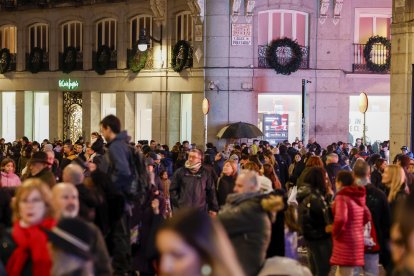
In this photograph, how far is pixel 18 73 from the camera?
4525cm

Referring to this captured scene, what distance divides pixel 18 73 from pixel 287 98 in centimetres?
1394

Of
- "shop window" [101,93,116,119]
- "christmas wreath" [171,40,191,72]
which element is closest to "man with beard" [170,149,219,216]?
"christmas wreath" [171,40,191,72]

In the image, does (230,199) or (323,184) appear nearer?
(230,199)

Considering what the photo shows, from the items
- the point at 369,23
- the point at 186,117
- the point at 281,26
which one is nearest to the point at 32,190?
the point at 281,26

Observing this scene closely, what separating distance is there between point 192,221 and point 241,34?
31.7 metres

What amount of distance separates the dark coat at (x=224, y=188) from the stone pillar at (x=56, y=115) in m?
28.3

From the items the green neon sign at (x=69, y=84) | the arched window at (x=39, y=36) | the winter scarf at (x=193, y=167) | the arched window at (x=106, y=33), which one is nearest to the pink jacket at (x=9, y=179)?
the winter scarf at (x=193, y=167)

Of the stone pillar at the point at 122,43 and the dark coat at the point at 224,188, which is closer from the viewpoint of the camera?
the dark coat at the point at 224,188

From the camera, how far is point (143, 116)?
40531mm

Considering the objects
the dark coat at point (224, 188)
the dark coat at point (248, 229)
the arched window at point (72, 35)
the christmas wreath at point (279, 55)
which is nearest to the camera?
the dark coat at point (248, 229)

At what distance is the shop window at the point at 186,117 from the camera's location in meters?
38.6

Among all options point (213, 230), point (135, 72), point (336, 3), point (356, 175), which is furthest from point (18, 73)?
point (213, 230)

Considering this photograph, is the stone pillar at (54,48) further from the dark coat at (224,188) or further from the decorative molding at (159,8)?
the dark coat at (224,188)

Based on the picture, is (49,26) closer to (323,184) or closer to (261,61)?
(261,61)
